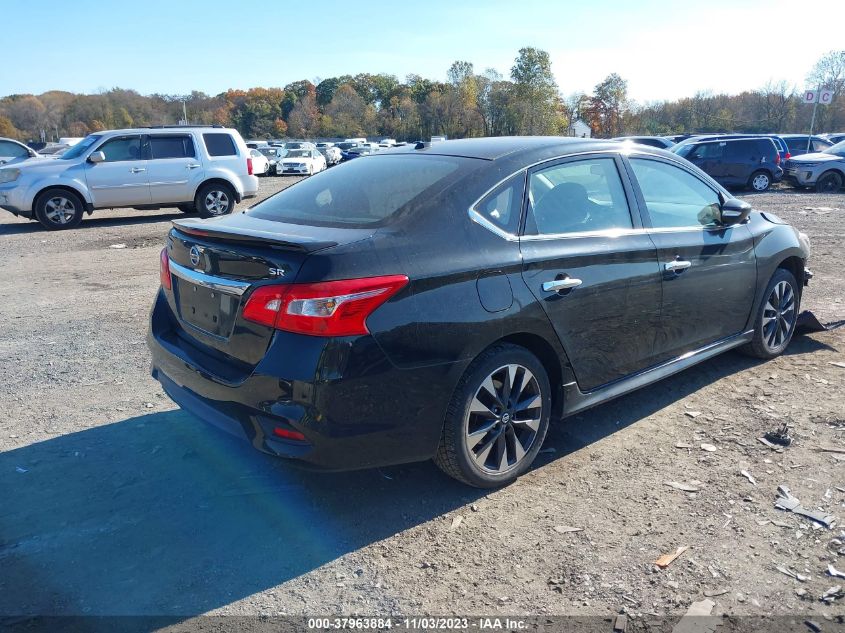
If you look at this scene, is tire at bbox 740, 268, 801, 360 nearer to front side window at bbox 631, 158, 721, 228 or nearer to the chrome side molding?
the chrome side molding

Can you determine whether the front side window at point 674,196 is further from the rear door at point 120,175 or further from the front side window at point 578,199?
the rear door at point 120,175

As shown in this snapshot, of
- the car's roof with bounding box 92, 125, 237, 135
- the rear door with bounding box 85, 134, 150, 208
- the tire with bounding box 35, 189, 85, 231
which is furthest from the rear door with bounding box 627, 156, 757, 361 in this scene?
the tire with bounding box 35, 189, 85, 231

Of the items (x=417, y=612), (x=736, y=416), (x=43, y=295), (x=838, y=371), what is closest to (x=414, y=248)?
(x=417, y=612)

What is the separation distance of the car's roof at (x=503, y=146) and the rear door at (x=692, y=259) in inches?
17.6

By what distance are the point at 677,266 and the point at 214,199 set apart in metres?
12.1

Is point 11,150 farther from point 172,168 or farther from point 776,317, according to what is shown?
point 776,317

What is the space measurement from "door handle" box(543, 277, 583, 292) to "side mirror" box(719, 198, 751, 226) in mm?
1701

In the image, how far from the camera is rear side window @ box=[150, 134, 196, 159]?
45.2ft

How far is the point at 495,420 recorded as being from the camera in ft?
11.0

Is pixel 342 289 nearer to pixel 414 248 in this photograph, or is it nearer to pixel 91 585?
pixel 414 248

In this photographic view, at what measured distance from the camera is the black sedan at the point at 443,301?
9.29ft

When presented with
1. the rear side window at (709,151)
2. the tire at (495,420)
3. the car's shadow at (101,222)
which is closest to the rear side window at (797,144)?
the rear side window at (709,151)

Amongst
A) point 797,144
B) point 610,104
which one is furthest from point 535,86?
point 797,144

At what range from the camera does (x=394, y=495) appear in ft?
11.2
